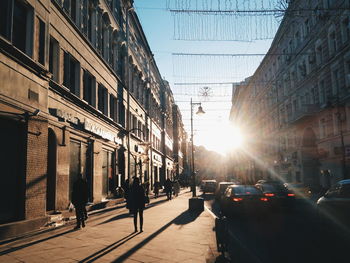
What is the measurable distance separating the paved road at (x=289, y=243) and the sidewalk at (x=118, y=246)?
2.56 feet

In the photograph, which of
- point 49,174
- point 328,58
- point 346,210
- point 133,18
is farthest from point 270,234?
point 133,18

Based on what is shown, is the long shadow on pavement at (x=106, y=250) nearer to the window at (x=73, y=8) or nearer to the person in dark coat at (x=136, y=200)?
the person in dark coat at (x=136, y=200)

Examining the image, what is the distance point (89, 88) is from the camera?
21.1m

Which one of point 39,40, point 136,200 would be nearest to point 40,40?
point 39,40

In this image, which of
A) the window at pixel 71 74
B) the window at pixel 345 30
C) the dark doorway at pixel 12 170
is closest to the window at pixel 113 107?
the window at pixel 71 74

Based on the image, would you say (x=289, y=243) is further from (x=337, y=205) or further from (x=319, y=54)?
(x=319, y=54)

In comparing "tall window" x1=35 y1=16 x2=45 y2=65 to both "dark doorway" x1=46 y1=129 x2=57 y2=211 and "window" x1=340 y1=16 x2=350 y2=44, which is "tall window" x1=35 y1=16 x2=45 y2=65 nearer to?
"dark doorway" x1=46 y1=129 x2=57 y2=211

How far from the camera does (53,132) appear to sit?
587 inches

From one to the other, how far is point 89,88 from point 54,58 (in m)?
5.40

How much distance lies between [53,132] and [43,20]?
4561mm

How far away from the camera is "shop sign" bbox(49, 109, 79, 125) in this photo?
48.9 feet

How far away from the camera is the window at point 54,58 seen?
15.6 metres

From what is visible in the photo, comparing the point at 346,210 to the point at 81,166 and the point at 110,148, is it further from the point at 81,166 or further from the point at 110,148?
the point at 110,148

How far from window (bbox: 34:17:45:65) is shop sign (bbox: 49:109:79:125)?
2.30 m
